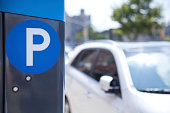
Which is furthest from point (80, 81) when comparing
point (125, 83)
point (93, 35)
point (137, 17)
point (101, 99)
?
point (93, 35)

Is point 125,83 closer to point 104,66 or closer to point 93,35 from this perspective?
point 104,66

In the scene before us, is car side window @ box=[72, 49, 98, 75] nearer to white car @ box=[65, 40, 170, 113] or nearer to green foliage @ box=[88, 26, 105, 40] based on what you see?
white car @ box=[65, 40, 170, 113]

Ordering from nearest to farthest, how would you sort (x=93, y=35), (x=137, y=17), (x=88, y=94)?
(x=88, y=94)
(x=137, y=17)
(x=93, y=35)

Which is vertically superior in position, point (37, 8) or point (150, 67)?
point (37, 8)

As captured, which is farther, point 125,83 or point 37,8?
point 125,83

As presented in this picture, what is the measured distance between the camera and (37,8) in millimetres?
1643

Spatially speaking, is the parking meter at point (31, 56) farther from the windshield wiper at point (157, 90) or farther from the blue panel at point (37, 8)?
the windshield wiper at point (157, 90)

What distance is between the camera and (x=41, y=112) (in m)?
1.70

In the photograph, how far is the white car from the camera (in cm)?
216

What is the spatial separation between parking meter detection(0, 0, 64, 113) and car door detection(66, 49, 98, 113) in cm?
123

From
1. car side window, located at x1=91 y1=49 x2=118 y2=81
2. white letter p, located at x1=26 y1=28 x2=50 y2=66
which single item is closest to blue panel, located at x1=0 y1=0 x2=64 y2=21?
white letter p, located at x1=26 y1=28 x2=50 y2=66

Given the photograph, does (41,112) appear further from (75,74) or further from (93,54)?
(93,54)

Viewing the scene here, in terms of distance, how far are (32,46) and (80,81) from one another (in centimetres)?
183

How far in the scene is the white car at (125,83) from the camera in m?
2.16
